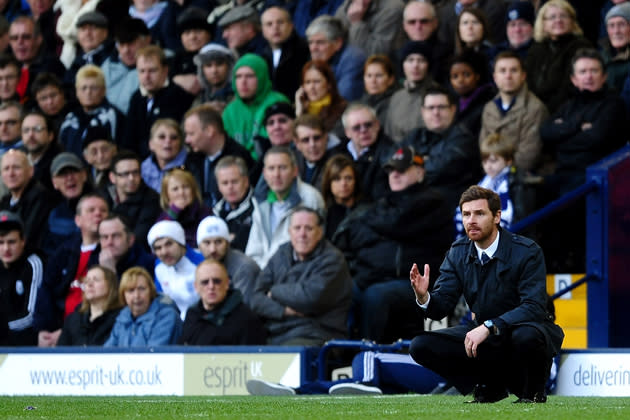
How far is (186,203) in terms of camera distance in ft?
49.9

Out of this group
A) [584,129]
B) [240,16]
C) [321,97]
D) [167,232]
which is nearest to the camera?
[584,129]

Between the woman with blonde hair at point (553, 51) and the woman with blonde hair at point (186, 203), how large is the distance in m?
3.55

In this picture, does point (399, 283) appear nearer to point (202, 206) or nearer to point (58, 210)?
point (202, 206)

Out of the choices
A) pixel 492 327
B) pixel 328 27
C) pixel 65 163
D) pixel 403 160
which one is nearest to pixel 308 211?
pixel 403 160

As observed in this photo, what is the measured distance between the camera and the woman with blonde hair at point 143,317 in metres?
13.9

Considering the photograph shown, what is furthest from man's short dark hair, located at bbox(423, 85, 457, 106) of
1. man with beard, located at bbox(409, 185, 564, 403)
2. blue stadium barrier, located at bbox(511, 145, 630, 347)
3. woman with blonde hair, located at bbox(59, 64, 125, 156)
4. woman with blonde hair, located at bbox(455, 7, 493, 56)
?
man with beard, located at bbox(409, 185, 564, 403)

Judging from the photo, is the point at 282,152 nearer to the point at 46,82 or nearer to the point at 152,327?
the point at 152,327

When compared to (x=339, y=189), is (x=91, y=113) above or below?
above

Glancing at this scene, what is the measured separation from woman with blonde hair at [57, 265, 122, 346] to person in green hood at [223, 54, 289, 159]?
261cm

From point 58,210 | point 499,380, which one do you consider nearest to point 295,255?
point 58,210

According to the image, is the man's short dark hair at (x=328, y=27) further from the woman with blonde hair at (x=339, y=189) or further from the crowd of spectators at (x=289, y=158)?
the woman with blonde hair at (x=339, y=189)

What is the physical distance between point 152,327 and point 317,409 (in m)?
5.34

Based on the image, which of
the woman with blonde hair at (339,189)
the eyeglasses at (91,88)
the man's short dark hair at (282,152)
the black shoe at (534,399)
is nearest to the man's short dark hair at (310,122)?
the man's short dark hair at (282,152)

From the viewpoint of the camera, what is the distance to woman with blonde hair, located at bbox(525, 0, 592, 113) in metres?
14.6
